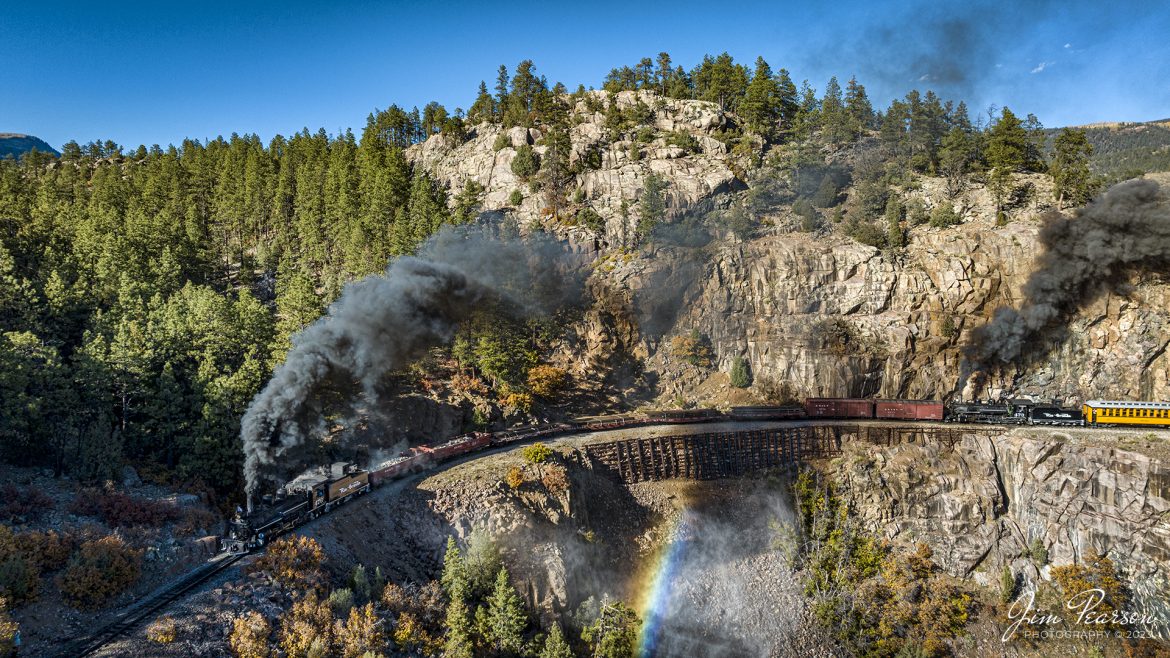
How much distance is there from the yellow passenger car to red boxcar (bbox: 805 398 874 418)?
46.8 ft

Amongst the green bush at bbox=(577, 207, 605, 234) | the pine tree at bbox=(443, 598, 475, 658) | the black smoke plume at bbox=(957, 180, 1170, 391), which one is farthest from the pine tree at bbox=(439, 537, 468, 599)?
the black smoke plume at bbox=(957, 180, 1170, 391)

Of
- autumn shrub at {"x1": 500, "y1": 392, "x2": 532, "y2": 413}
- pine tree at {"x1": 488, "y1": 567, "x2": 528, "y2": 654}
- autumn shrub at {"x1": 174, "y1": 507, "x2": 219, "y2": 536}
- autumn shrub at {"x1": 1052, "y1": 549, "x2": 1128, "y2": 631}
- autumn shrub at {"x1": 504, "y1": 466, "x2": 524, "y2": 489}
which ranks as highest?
autumn shrub at {"x1": 500, "y1": 392, "x2": 532, "y2": 413}

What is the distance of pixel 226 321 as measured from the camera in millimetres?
43844

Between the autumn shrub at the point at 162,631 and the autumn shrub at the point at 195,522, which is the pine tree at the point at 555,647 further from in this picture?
the autumn shrub at the point at 195,522

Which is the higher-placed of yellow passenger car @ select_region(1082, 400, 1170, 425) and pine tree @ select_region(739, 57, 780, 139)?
pine tree @ select_region(739, 57, 780, 139)

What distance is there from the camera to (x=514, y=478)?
119 ft

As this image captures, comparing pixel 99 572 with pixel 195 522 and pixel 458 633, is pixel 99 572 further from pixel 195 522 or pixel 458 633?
pixel 458 633

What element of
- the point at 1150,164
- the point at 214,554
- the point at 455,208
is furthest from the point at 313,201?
the point at 1150,164

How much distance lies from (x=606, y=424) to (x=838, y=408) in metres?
18.1

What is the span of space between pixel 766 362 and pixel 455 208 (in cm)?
3850

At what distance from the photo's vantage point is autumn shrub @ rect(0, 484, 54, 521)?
93.0 ft

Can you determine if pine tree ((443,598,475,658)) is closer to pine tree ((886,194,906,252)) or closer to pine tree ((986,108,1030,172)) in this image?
pine tree ((886,194,906,252))

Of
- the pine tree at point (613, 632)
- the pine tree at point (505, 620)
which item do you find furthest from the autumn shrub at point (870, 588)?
the pine tree at point (505, 620)

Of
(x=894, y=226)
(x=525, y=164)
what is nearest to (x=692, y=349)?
(x=894, y=226)
